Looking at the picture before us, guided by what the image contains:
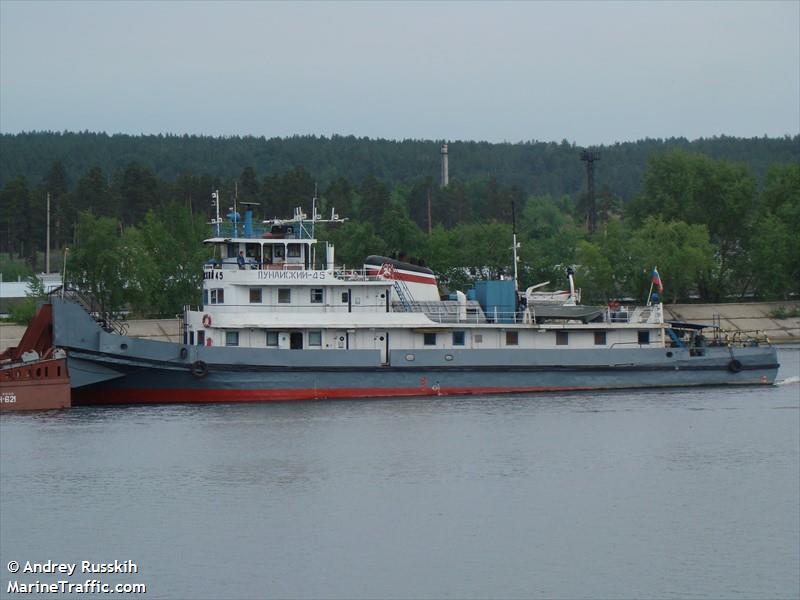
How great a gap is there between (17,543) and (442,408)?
54.4 ft

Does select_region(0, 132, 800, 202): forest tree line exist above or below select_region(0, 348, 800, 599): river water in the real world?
above

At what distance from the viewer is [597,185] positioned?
168 meters

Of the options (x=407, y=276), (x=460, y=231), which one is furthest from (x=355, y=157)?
(x=407, y=276)

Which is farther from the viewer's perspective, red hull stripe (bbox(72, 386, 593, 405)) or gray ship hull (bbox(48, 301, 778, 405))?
red hull stripe (bbox(72, 386, 593, 405))

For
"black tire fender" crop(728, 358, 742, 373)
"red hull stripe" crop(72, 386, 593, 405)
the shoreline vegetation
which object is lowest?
"red hull stripe" crop(72, 386, 593, 405)

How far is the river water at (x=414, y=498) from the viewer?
23.7m

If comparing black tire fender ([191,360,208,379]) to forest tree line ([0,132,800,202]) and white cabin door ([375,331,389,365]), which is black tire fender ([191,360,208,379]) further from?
forest tree line ([0,132,800,202])

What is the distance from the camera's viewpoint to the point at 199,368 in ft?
133

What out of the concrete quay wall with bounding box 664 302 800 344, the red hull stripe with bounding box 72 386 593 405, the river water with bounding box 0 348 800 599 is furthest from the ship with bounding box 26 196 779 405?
the concrete quay wall with bounding box 664 302 800 344

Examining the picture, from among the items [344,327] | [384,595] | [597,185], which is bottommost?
[384,595]

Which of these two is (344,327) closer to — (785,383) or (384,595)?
(785,383)

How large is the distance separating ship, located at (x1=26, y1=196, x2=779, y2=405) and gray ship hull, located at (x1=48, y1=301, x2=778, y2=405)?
0.03 metres

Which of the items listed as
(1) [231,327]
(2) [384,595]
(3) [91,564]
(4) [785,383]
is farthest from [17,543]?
(4) [785,383]

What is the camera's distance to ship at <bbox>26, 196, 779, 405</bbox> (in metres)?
40.9
